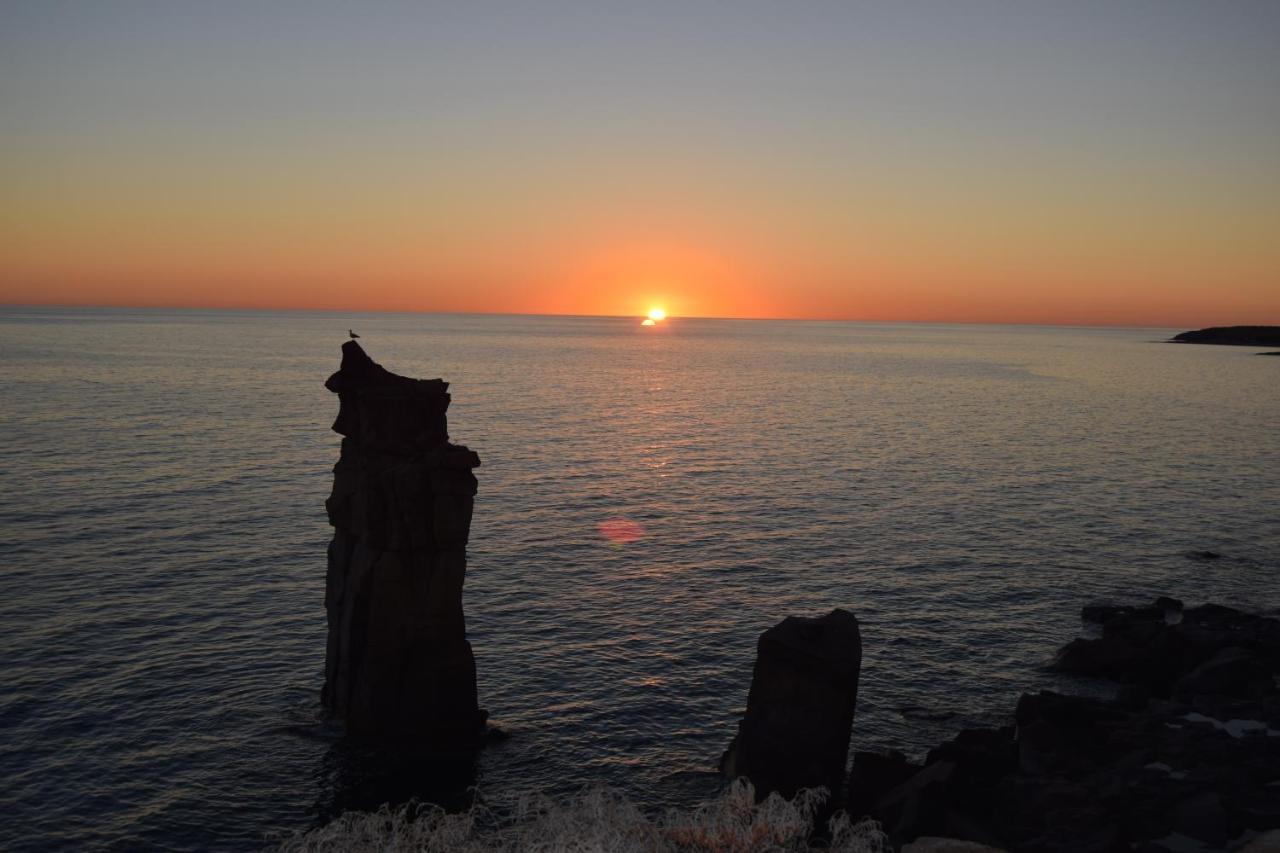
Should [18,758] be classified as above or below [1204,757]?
below

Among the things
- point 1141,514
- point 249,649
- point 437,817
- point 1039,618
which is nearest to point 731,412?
point 1141,514

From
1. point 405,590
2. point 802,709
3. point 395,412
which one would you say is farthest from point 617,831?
point 395,412

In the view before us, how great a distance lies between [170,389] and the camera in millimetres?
156500

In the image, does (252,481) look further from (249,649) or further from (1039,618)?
(1039,618)

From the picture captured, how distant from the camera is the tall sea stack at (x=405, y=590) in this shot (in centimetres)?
3900

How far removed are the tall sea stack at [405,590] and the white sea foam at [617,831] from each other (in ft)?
23.5

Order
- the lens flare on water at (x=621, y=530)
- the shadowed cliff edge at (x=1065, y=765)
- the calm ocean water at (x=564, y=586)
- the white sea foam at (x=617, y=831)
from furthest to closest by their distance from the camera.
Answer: the lens flare on water at (x=621, y=530) → the calm ocean water at (x=564, y=586) → the shadowed cliff edge at (x=1065, y=765) → the white sea foam at (x=617, y=831)

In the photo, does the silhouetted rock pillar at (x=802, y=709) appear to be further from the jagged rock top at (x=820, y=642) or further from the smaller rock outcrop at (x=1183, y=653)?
the smaller rock outcrop at (x=1183, y=653)

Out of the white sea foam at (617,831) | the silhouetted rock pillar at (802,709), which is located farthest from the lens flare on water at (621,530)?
the white sea foam at (617,831)

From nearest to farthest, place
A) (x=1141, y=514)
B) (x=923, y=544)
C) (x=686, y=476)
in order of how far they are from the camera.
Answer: (x=923, y=544), (x=1141, y=514), (x=686, y=476)

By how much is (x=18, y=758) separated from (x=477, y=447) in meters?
75.5

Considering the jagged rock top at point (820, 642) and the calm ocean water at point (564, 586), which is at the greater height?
the jagged rock top at point (820, 642)

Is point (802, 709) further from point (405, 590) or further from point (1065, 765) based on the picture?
point (405, 590)

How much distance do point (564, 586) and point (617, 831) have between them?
105 ft
